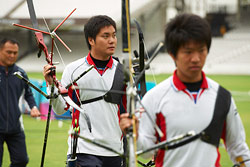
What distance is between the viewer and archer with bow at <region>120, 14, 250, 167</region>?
2721 millimetres

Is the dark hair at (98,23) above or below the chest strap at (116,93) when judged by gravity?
above

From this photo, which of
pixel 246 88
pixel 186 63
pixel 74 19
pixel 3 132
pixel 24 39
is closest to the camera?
pixel 186 63

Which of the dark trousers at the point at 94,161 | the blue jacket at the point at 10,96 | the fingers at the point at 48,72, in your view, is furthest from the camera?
the blue jacket at the point at 10,96

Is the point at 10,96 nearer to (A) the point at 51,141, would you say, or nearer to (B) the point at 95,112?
(B) the point at 95,112

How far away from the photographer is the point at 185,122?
108 inches

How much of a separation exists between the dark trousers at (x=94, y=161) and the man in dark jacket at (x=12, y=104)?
1.68 metres

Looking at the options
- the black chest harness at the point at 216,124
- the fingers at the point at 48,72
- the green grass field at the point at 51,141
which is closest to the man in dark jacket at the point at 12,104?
the green grass field at the point at 51,141

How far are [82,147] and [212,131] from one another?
1681 millimetres

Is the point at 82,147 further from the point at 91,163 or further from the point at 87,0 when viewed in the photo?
the point at 87,0

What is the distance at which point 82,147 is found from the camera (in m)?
4.20

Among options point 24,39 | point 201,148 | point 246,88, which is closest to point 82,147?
point 201,148

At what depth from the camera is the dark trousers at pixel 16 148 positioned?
5.72 m

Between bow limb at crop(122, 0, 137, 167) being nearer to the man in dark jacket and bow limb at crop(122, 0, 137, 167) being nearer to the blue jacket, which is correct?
the man in dark jacket

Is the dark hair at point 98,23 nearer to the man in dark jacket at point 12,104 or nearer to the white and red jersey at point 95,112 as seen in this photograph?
the white and red jersey at point 95,112
